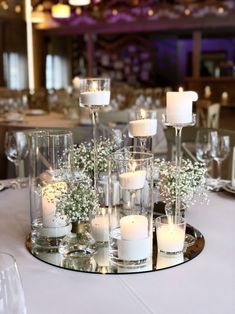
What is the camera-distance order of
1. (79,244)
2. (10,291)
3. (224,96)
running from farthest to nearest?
(224,96) → (79,244) → (10,291)

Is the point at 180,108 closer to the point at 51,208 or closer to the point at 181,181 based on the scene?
the point at 181,181

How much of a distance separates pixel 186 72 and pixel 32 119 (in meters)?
11.2

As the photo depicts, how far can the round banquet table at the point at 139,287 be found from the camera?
3.90 ft

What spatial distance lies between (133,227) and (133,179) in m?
0.14

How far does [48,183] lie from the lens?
1.66 meters

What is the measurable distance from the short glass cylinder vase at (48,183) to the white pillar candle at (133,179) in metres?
0.20

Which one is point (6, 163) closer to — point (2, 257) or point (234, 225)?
point (234, 225)

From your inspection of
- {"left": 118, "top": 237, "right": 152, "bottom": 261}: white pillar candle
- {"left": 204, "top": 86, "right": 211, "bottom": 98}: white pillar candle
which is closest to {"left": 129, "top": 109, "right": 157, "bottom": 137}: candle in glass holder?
{"left": 118, "top": 237, "right": 152, "bottom": 261}: white pillar candle

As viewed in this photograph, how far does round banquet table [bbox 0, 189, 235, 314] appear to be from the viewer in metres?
1.19

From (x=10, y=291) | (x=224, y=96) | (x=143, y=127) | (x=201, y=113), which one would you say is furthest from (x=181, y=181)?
(x=224, y=96)

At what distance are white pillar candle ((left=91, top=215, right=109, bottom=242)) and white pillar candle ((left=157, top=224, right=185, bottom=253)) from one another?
168 mm

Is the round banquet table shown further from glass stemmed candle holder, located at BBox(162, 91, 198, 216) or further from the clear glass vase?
glass stemmed candle holder, located at BBox(162, 91, 198, 216)

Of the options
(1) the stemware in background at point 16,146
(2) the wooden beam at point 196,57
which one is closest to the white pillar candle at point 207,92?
(2) the wooden beam at point 196,57

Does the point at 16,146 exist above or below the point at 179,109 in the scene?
below
